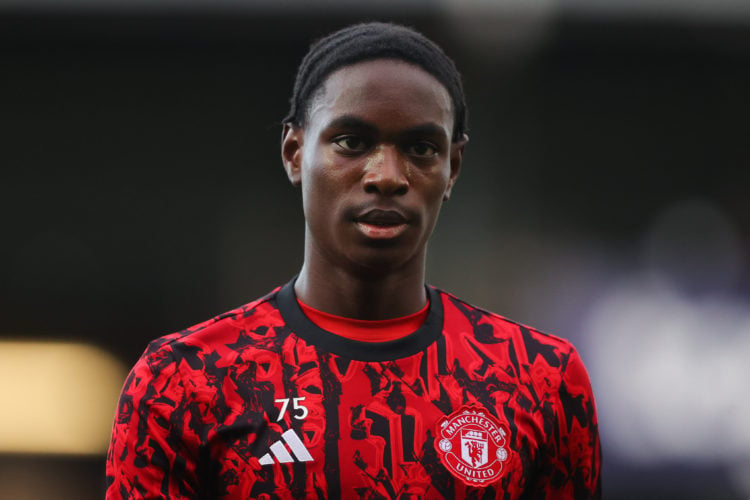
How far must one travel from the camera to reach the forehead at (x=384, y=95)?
2566 millimetres

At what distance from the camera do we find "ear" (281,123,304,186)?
2836mm

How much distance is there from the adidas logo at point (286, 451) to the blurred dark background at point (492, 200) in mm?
4807

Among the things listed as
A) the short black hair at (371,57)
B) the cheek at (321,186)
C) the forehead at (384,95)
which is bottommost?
the cheek at (321,186)

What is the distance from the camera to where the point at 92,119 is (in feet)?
23.8

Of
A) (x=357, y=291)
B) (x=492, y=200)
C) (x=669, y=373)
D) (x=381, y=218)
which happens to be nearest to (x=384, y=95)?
(x=381, y=218)

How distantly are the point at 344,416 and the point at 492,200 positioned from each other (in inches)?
198

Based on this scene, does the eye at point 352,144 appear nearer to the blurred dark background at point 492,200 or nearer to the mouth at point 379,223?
the mouth at point 379,223

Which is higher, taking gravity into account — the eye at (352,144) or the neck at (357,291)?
the eye at (352,144)

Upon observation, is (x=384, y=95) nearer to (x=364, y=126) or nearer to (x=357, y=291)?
(x=364, y=126)

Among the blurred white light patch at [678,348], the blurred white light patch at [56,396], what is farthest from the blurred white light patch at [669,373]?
the blurred white light patch at [56,396]

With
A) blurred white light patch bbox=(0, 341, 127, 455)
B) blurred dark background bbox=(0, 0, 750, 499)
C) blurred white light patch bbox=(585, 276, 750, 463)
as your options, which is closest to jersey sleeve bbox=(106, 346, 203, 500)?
blurred dark background bbox=(0, 0, 750, 499)

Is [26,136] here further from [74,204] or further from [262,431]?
[262,431]

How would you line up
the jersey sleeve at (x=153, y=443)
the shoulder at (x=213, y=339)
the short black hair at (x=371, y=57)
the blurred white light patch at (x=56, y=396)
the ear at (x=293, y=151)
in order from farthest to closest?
the blurred white light patch at (x=56, y=396) < the ear at (x=293, y=151) < the short black hair at (x=371, y=57) < the shoulder at (x=213, y=339) < the jersey sleeve at (x=153, y=443)

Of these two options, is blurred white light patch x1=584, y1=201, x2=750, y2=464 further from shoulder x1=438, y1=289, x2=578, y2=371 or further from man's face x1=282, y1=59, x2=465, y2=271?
man's face x1=282, y1=59, x2=465, y2=271
